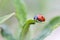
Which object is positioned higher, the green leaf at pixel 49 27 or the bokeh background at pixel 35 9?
the bokeh background at pixel 35 9

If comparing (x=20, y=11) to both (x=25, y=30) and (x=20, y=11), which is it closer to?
(x=20, y=11)

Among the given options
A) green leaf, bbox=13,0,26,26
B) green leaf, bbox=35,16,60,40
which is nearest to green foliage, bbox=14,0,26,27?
green leaf, bbox=13,0,26,26

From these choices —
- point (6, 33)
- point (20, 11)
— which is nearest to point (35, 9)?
point (20, 11)

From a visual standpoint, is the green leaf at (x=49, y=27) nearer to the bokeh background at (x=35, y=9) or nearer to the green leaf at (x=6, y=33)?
the bokeh background at (x=35, y=9)

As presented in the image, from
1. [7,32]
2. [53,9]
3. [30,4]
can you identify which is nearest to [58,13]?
[53,9]

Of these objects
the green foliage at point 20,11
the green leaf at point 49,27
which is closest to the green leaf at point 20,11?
the green foliage at point 20,11

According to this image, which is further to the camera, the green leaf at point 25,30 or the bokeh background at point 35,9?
the bokeh background at point 35,9

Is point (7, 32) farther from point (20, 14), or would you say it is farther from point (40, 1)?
point (40, 1)
